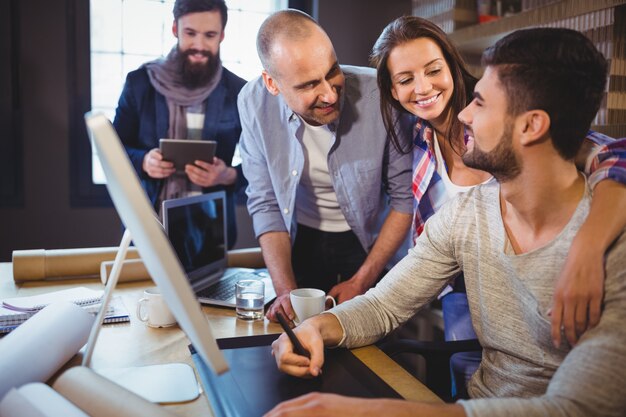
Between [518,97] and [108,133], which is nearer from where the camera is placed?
[108,133]

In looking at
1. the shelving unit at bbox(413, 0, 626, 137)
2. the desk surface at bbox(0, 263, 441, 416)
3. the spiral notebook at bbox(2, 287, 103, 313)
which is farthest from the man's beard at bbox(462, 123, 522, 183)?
the shelving unit at bbox(413, 0, 626, 137)

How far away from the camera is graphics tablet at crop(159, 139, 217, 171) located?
8.05ft

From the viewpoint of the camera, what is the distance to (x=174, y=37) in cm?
337

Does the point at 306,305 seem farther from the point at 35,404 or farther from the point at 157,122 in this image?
the point at 157,122

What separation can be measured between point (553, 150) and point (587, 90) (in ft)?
0.41

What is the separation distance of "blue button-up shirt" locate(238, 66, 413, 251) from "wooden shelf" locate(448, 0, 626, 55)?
0.73 meters

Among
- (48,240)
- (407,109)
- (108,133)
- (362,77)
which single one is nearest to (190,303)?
(108,133)

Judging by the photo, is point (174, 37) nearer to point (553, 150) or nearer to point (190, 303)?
point (553, 150)

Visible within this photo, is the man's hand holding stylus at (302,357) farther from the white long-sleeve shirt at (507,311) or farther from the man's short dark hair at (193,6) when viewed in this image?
the man's short dark hair at (193,6)

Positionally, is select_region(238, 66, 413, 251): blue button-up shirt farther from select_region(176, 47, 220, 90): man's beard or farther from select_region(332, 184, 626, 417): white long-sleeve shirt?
select_region(176, 47, 220, 90): man's beard

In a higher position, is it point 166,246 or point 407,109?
point 407,109

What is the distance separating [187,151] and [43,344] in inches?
61.2

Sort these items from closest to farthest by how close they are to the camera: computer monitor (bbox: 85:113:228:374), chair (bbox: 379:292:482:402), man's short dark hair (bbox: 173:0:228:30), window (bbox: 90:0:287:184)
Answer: computer monitor (bbox: 85:113:228:374)
chair (bbox: 379:292:482:402)
man's short dark hair (bbox: 173:0:228:30)
window (bbox: 90:0:287:184)

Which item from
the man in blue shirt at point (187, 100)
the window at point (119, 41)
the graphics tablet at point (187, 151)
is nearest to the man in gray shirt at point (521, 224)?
the graphics tablet at point (187, 151)
